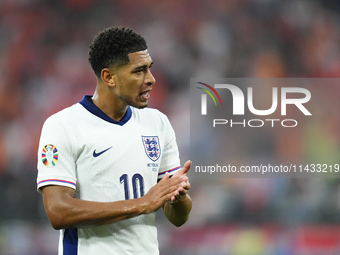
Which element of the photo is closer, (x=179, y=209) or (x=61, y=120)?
(x=61, y=120)

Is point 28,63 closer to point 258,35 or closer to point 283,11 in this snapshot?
point 258,35

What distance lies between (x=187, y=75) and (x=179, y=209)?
219 cm

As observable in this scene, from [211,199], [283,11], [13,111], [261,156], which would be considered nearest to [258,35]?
[283,11]

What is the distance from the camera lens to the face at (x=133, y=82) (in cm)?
157

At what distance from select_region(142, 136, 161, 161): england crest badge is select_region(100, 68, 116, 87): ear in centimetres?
27

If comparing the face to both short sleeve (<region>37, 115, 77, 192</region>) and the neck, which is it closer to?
the neck

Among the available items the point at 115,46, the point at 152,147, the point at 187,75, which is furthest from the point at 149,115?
the point at 187,75

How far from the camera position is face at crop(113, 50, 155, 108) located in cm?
157

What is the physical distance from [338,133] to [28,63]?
3070mm

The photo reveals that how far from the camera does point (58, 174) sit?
53.6 inches

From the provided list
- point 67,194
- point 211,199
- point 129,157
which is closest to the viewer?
point 67,194

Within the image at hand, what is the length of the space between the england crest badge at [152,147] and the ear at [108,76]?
10.6 inches

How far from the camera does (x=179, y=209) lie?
65.1 inches

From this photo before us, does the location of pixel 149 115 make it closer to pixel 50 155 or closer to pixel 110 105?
pixel 110 105
